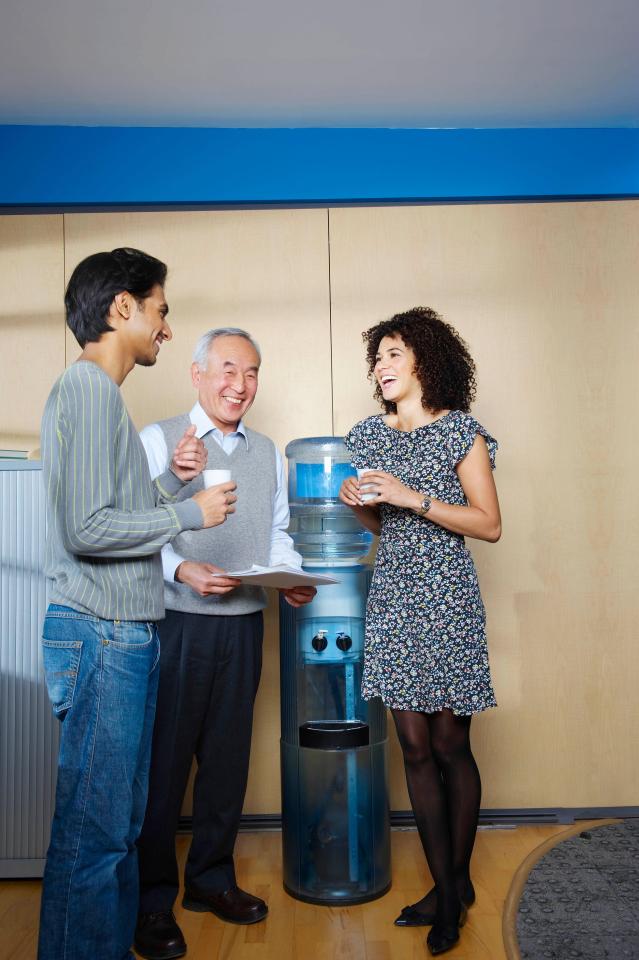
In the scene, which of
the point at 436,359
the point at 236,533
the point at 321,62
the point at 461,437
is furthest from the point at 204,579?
the point at 321,62

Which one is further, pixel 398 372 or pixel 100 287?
pixel 398 372

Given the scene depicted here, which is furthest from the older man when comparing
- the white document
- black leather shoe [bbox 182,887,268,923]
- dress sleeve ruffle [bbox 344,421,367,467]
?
dress sleeve ruffle [bbox 344,421,367,467]

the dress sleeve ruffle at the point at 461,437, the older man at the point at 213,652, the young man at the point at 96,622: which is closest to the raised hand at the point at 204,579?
the older man at the point at 213,652

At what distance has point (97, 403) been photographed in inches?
62.8

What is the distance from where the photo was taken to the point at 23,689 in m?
2.82

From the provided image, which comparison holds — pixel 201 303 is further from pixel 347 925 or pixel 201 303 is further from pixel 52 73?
pixel 347 925

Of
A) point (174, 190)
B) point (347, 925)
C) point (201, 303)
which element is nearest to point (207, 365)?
point (201, 303)

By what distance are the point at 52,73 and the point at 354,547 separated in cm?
198

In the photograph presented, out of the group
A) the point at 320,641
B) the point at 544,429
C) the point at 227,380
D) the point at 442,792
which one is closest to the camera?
the point at 442,792

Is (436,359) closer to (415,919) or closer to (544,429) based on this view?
(544,429)

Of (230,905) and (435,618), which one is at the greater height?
(435,618)

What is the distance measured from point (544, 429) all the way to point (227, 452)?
1455 mm

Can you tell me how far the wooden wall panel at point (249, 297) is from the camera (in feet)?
11.2

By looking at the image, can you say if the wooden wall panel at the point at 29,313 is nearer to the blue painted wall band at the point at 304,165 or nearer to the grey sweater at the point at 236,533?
the blue painted wall band at the point at 304,165
